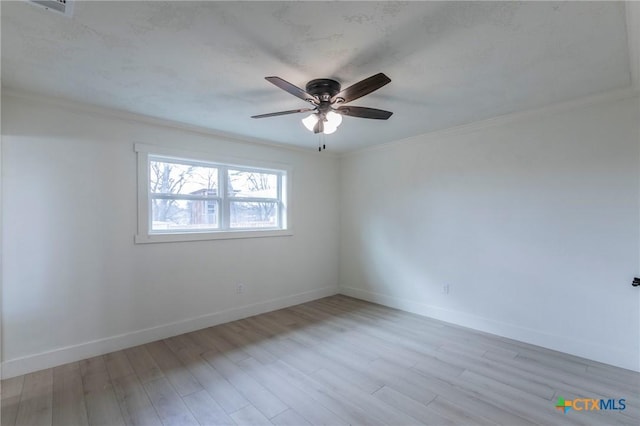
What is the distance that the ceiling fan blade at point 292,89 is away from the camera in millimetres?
1830

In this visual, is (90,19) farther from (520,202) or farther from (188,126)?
(520,202)

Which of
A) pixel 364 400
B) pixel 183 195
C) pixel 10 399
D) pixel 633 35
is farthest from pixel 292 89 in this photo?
pixel 10 399

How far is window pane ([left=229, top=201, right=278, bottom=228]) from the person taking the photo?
4035 millimetres

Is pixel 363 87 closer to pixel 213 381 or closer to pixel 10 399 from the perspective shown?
pixel 213 381

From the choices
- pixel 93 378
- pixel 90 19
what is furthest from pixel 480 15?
pixel 93 378

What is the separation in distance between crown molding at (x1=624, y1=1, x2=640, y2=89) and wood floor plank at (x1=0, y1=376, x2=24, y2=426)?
450 centimetres

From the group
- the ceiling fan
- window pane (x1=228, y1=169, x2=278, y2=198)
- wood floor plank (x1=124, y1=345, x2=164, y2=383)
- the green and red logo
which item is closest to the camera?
the green and red logo

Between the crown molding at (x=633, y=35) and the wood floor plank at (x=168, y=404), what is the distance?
3583 mm

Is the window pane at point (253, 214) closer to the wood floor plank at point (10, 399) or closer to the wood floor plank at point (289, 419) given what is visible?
the wood floor plank at point (10, 399)

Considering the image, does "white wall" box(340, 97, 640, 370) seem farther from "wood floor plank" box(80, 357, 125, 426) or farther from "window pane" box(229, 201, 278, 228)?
"wood floor plank" box(80, 357, 125, 426)

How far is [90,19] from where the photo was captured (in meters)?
1.62

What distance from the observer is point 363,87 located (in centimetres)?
195

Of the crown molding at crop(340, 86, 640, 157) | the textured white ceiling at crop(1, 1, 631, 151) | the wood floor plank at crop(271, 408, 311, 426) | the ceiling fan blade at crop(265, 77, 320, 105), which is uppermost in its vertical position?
the textured white ceiling at crop(1, 1, 631, 151)

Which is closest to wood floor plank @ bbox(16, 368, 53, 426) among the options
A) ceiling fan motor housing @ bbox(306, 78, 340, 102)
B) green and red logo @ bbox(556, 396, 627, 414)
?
ceiling fan motor housing @ bbox(306, 78, 340, 102)
